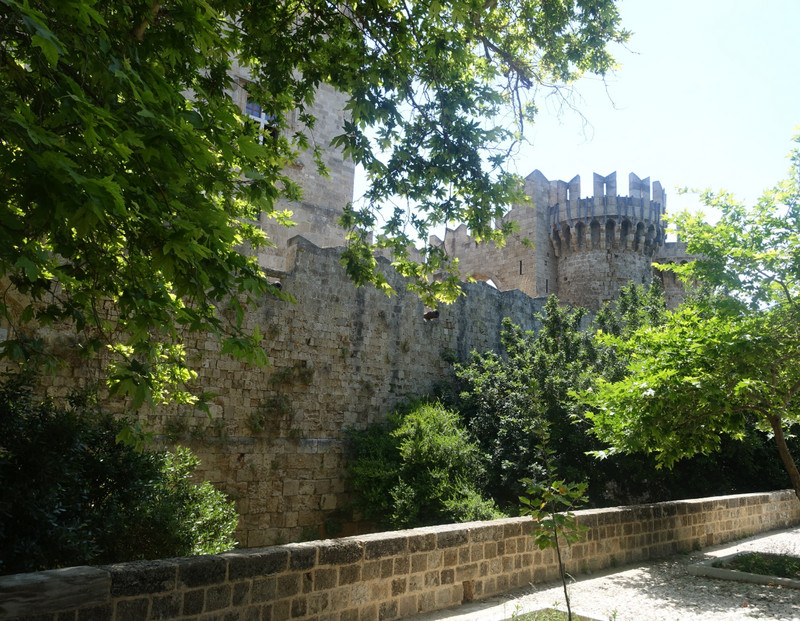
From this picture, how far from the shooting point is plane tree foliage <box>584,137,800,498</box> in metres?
6.68

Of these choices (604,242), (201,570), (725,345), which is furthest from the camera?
(604,242)

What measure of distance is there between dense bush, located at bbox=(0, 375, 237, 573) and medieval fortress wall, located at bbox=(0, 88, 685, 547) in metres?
3.18

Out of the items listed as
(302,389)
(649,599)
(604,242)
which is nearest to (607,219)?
(604,242)

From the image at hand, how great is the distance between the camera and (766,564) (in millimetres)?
7086

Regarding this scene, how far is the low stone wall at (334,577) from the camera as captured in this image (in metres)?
3.04

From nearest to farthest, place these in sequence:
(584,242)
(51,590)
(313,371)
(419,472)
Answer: (51,590), (419,472), (313,371), (584,242)

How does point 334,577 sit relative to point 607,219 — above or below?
below

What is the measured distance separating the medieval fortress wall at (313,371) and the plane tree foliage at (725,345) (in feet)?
7.31

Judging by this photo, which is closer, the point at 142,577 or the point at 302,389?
the point at 142,577

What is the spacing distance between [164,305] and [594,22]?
7423 mm

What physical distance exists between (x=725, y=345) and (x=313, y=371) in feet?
22.8

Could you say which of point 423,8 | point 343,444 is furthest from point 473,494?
point 423,8

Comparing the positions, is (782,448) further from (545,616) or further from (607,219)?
(607,219)

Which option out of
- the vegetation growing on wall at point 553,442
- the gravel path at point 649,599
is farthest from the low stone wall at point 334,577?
the vegetation growing on wall at point 553,442
